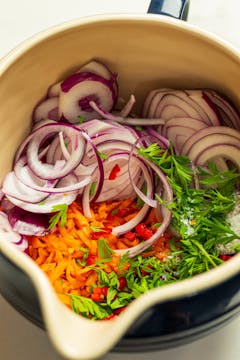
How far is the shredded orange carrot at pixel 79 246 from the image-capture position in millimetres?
882

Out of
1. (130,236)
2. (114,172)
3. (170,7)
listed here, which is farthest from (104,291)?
(170,7)

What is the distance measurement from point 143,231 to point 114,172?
11cm

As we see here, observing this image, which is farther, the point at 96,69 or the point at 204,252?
the point at 96,69

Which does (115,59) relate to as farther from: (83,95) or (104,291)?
(104,291)

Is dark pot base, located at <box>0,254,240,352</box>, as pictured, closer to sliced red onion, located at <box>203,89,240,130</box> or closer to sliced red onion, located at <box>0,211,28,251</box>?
sliced red onion, located at <box>0,211,28,251</box>

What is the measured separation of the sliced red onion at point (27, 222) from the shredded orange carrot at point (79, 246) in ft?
0.04

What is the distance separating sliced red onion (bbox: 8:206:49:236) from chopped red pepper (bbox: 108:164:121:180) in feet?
0.41

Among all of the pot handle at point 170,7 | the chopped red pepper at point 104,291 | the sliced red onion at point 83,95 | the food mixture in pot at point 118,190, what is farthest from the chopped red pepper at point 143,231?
the pot handle at point 170,7

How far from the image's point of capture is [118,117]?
1.02 metres

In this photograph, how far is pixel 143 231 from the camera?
0.94 meters

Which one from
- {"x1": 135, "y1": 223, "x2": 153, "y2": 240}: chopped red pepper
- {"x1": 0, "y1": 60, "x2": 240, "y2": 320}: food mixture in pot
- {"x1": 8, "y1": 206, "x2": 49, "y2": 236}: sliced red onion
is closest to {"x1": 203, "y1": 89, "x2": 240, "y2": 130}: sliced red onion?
{"x1": 0, "y1": 60, "x2": 240, "y2": 320}: food mixture in pot

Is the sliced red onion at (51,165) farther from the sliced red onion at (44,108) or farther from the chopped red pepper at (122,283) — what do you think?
the chopped red pepper at (122,283)

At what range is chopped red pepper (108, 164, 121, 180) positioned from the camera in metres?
0.98

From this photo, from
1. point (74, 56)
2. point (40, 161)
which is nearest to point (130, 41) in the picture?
point (74, 56)
